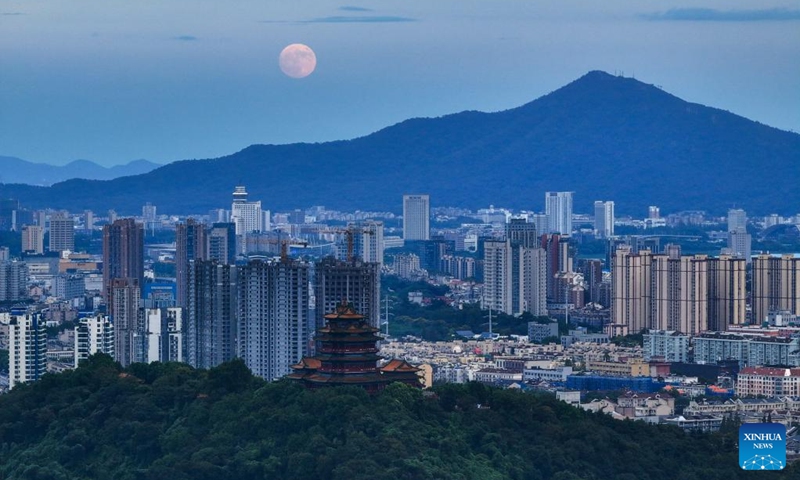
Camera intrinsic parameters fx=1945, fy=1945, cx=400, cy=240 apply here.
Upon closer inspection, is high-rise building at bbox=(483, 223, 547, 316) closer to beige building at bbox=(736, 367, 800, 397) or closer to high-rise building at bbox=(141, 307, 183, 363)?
high-rise building at bbox=(141, 307, 183, 363)

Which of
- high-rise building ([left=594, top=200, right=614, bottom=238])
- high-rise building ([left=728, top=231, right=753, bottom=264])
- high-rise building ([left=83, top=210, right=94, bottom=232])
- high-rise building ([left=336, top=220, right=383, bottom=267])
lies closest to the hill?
high-rise building ([left=336, top=220, right=383, bottom=267])

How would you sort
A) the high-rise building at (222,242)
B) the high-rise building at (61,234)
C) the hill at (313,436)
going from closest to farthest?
the hill at (313,436) < the high-rise building at (222,242) < the high-rise building at (61,234)

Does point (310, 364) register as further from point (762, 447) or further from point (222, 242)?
point (222, 242)

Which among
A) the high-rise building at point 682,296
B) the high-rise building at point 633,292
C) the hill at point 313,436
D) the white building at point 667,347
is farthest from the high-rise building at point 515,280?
the hill at point 313,436

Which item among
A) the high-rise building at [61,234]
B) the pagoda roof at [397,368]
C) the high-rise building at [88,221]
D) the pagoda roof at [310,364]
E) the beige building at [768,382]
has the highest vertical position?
the high-rise building at [88,221]

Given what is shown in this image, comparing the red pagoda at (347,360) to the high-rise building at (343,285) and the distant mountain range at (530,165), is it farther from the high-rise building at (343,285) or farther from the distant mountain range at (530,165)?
the distant mountain range at (530,165)

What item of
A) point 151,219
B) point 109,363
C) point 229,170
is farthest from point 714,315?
point 229,170
